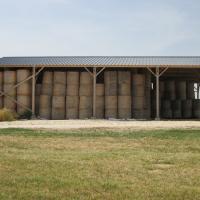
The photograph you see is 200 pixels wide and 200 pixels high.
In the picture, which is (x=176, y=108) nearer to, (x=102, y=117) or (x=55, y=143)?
(x=102, y=117)

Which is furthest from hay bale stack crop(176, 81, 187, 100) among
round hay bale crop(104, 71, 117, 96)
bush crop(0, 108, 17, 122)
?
bush crop(0, 108, 17, 122)

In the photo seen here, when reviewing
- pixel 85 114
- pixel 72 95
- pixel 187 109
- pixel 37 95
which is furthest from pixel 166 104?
pixel 37 95

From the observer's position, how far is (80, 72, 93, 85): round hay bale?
101 ft

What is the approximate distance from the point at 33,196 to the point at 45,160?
3763mm

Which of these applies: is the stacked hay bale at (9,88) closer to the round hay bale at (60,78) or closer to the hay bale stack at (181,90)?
the round hay bale at (60,78)

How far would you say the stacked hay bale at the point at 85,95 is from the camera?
99.5ft

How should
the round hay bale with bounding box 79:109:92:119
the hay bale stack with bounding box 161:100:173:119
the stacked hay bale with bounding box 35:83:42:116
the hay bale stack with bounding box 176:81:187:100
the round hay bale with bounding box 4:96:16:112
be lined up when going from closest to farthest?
1. the round hay bale with bounding box 79:109:92:119
2. the round hay bale with bounding box 4:96:16:112
3. the stacked hay bale with bounding box 35:83:42:116
4. the hay bale stack with bounding box 161:100:173:119
5. the hay bale stack with bounding box 176:81:187:100

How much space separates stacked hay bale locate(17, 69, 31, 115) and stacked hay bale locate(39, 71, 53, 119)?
925 mm

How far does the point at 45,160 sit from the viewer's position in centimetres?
1135

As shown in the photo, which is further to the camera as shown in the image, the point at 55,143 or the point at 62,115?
the point at 62,115

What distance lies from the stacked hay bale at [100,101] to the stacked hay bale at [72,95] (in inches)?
50.9

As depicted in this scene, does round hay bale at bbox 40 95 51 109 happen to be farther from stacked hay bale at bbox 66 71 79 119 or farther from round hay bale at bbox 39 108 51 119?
stacked hay bale at bbox 66 71 79 119

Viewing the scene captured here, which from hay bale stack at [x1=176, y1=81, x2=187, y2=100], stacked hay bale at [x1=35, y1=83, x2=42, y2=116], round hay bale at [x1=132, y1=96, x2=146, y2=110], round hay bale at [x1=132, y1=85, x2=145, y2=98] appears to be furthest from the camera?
hay bale stack at [x1=176, y1=81, x2=187, y2=100]

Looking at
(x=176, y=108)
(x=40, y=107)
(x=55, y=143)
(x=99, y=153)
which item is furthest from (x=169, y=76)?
(x=99, y=153)
